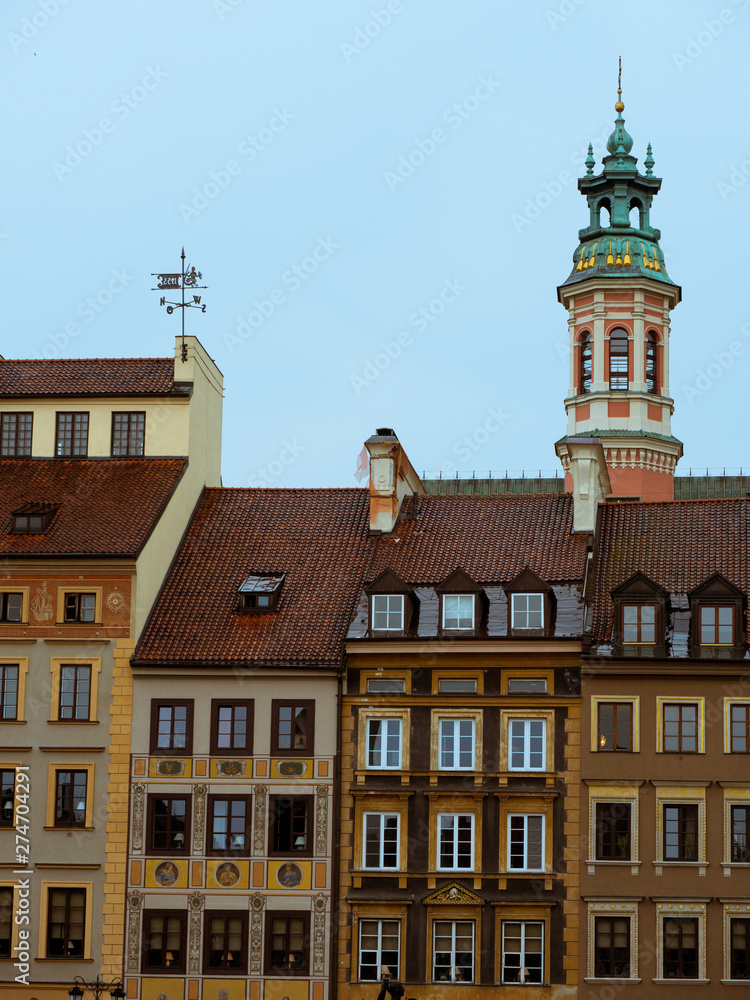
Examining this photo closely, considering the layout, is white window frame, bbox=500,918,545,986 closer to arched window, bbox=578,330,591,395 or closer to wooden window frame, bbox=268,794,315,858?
wooden window frame, bbox=268,794,315,858

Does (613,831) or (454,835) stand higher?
(613,831)

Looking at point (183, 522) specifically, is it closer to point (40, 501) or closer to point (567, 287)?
A: point (40, 501)

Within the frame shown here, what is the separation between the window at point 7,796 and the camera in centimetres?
5362

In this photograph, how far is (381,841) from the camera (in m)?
52.8

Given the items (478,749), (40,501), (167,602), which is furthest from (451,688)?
(40,501)

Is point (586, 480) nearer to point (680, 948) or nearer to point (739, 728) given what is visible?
point (739, 728)

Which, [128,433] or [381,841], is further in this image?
[128,433]

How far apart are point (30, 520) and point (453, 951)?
18792 mm

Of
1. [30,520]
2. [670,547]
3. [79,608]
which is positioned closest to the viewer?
[79,608]

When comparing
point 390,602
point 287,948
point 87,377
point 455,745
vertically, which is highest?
point 87,377

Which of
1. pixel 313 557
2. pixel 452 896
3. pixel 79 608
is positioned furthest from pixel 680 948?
pixel 79 608

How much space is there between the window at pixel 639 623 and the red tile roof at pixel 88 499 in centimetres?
1487

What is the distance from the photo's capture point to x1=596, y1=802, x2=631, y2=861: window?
170 feet

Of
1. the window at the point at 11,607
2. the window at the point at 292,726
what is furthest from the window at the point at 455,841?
the window at the point at 11,607
